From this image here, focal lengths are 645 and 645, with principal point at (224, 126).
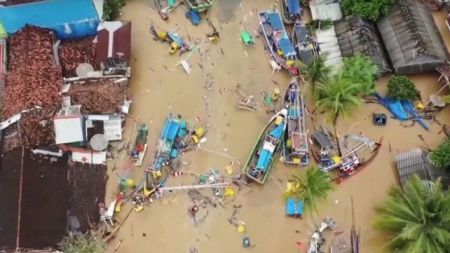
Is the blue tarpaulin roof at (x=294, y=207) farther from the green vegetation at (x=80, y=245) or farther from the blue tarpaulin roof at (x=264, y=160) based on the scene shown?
the green vegetation at (x=80, y=245)

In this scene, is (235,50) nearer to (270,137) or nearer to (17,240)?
(270,137)

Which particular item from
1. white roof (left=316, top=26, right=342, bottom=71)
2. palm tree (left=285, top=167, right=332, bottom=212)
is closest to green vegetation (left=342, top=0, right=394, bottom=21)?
white roof (left=316, top=26, right=342, bottom=71)

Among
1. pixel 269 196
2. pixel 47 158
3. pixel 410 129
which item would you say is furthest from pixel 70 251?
pixel 410 129

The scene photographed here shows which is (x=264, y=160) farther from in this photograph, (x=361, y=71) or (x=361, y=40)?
(x=361, y=40)

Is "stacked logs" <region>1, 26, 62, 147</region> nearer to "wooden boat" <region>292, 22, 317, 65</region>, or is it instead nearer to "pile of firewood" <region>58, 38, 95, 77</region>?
"pile of firewood" <region>58, 38, 95, 77</region>

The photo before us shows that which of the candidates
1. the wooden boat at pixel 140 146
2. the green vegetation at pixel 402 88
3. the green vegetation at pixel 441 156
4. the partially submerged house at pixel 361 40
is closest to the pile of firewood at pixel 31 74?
the wooden boat at pixel 140 146

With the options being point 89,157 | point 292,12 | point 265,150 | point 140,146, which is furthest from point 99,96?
point 292,12
